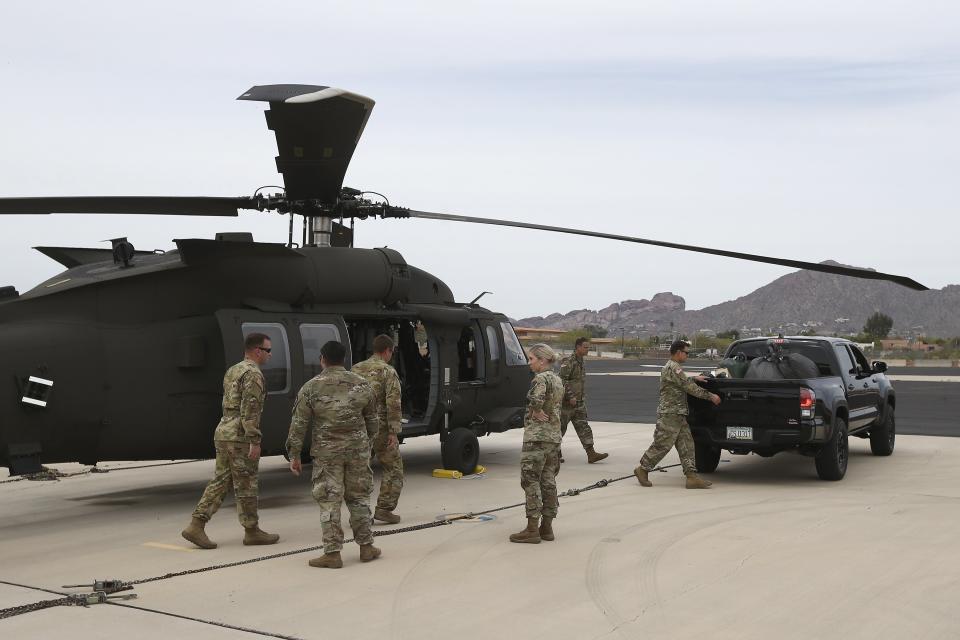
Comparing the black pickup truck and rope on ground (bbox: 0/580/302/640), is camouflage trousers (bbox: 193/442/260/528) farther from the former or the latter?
the black pickup truck

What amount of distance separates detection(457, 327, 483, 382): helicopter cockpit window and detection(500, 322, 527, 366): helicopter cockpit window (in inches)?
20.2

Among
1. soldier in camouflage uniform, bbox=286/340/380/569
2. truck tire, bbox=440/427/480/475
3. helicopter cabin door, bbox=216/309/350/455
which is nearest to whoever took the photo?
soldier in camouflage uniform, bbox=286/340/380/569

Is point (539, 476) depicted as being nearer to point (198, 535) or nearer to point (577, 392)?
point (198, 535)

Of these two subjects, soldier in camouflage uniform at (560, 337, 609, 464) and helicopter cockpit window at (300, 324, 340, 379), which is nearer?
helicopter cockpit window at (300, 324, 340, 379)

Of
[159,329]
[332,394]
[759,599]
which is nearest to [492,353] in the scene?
[159,329]

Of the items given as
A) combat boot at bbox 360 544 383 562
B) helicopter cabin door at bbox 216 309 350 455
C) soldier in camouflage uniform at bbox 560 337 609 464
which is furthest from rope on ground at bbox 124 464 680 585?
helicopter cabin door at bbox 216 309 350 455

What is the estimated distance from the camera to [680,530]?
28.0 ft

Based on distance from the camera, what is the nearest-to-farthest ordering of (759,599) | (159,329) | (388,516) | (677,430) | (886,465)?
1. (759,599)
2. (388,516)
3. (159,329)
4. (677,430)
5. (886,465)

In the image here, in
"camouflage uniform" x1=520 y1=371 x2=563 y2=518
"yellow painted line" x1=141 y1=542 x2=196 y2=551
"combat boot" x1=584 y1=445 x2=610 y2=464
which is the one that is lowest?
"yellow painted line" x1=141 y1=542 x2=196 y2=551

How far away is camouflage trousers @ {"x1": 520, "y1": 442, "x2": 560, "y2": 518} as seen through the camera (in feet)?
26.4

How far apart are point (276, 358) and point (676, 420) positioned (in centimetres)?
459

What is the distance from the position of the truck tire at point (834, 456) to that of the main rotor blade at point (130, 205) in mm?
7149

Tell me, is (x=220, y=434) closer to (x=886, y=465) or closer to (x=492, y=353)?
(x=492, y=353)

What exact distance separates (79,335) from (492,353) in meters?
5.85
